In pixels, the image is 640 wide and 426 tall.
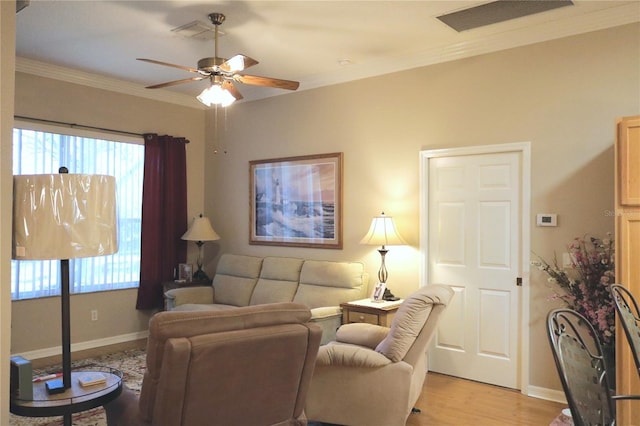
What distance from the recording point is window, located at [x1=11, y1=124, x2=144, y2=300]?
4809mm

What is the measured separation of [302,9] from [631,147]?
2381mm

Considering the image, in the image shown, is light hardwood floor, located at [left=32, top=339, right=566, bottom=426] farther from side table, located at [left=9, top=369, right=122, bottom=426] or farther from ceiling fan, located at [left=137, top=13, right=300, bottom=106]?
ceiling fan, located at [left=137, top=13, right=300, bottom=106]

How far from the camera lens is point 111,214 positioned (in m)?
2.23

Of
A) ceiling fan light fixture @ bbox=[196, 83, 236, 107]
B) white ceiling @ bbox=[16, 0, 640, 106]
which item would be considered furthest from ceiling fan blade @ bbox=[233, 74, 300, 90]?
white ceiling @ bbox=[16, 0, 640, 106]

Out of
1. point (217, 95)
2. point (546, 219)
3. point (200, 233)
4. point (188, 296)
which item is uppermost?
point (217, 95)

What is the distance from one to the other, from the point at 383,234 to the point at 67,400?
295 centimetres

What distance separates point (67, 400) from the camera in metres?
2.07

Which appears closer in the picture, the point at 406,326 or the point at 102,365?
the point at 406,326

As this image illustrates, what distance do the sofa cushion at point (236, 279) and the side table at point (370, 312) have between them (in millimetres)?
1410

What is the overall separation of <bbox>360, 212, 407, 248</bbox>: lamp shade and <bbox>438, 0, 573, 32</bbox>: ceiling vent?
1.74m

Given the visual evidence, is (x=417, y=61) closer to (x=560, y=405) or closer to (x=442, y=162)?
(x=442, y=162)

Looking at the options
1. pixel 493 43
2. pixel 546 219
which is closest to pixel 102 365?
pixel 546 219

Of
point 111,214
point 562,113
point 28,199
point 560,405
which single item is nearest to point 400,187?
point 562,113

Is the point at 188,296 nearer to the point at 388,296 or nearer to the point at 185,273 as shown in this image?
the point at 185,273
